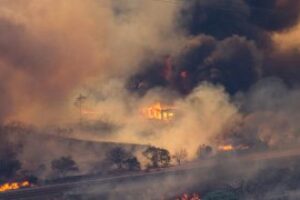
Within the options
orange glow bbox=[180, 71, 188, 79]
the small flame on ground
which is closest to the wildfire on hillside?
orange glow bbox=[180, 71, 188, 79]

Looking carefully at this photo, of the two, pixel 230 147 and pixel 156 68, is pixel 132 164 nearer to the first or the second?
pixel 230 147

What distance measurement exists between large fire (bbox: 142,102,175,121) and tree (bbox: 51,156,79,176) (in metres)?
10.4

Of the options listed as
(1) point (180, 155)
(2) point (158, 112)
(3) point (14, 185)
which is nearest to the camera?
(3) point (14, 185)

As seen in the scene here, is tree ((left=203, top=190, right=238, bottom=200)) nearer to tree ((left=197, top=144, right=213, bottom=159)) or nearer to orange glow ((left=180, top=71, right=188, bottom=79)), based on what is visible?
tree ((left=197, top=144, right=213, bottom=159))

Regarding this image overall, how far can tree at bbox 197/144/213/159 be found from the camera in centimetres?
3275

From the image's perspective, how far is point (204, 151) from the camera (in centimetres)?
3331

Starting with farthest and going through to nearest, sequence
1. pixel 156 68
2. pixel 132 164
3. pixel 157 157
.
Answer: pixel 156 68 → pixel 157 157 → pixel 132 164

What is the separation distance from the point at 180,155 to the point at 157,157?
2680 millimetres

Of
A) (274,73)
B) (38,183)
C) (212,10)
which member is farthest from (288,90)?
(38,183)

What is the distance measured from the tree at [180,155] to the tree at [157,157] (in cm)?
115

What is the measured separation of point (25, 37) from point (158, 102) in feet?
43.0

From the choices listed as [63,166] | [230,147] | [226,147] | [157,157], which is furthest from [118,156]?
[230,147]

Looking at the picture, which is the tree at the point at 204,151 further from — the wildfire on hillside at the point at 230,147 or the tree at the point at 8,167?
the tree at the point at 8,167

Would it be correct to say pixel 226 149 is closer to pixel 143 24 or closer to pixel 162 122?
pixel 162 122
